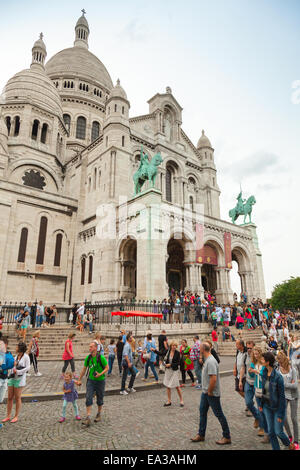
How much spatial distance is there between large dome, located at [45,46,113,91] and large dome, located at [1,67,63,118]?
41.2ft

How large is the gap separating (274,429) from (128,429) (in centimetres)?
258

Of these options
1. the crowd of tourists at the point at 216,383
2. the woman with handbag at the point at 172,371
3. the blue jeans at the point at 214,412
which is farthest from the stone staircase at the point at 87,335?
the blue jeans at the point at 214,412

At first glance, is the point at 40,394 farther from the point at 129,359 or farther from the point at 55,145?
the point at 55,145

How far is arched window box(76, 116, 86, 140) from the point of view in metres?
40.3

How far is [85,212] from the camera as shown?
90.5ft

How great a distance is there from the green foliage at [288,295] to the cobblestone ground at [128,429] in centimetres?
5895

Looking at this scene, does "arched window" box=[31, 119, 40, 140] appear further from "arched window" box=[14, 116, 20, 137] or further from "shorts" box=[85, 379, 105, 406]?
"shorts" box=[85, 379, 105, 406]

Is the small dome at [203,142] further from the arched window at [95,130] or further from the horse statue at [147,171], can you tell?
the arched window at [95,130]

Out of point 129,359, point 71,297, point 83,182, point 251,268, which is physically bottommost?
point 129,359

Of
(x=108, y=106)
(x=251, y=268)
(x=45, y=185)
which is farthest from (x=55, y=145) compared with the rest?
(x=251, y=268)

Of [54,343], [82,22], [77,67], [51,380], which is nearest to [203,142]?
[77,67]

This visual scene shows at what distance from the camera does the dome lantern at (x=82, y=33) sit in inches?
2197

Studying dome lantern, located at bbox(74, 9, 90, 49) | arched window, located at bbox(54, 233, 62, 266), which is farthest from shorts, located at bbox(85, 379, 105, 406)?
dome lantern, located at bbox(74, 9, 90, 49)
